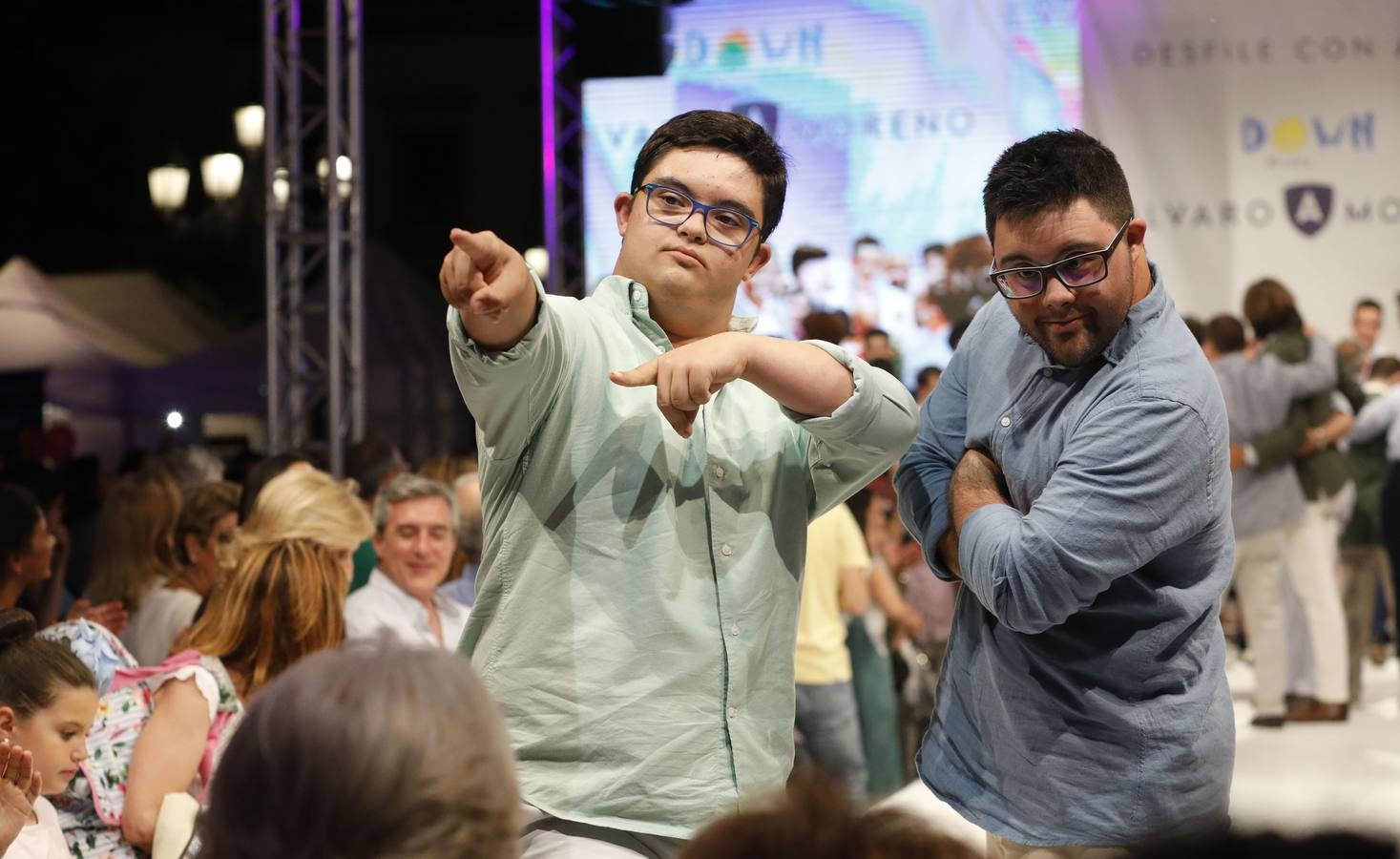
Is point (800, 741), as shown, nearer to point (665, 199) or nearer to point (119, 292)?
point (665, 199)

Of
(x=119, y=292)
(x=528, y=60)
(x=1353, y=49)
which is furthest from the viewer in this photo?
(x=528, y=60)

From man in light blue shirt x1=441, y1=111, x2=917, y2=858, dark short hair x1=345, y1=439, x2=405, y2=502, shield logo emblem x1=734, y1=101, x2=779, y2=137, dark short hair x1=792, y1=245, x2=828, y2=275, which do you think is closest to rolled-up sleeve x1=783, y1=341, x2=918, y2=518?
man in light blue shirt x1=441, y1=111, x2=917, y2=858

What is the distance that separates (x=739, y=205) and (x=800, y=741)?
3894 millimetres

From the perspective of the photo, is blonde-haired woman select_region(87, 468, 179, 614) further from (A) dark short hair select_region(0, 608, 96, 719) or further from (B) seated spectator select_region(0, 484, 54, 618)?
(A) dark short hair select_region(0, 608, 96, 719)

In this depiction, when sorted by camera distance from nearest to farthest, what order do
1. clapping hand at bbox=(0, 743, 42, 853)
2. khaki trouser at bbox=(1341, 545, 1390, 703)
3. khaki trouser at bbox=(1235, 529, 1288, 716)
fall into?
clapping hand at bbox=(0, 743, 42, 853), khaki trouser at bbox=(1235, 529, 1288, 716), khaki trouser at bbox=(1341, 545, 1390, 703)

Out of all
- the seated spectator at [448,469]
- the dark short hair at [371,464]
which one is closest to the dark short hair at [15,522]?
the seated spectator at [448,469]

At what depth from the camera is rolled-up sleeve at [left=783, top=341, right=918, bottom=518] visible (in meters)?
2.04

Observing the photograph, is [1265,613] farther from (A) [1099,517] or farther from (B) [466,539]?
(A) [1099,517]

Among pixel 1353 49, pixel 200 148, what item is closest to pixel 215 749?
pixel 1353 49

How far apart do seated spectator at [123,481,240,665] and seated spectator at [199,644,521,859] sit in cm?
341

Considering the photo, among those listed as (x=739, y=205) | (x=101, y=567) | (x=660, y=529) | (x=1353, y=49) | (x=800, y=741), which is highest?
(x=1353, y=49)

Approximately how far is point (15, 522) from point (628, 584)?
315 centimetres

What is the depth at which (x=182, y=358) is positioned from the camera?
12070 mm

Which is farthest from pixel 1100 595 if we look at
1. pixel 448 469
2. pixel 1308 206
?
pixel 1308 206
